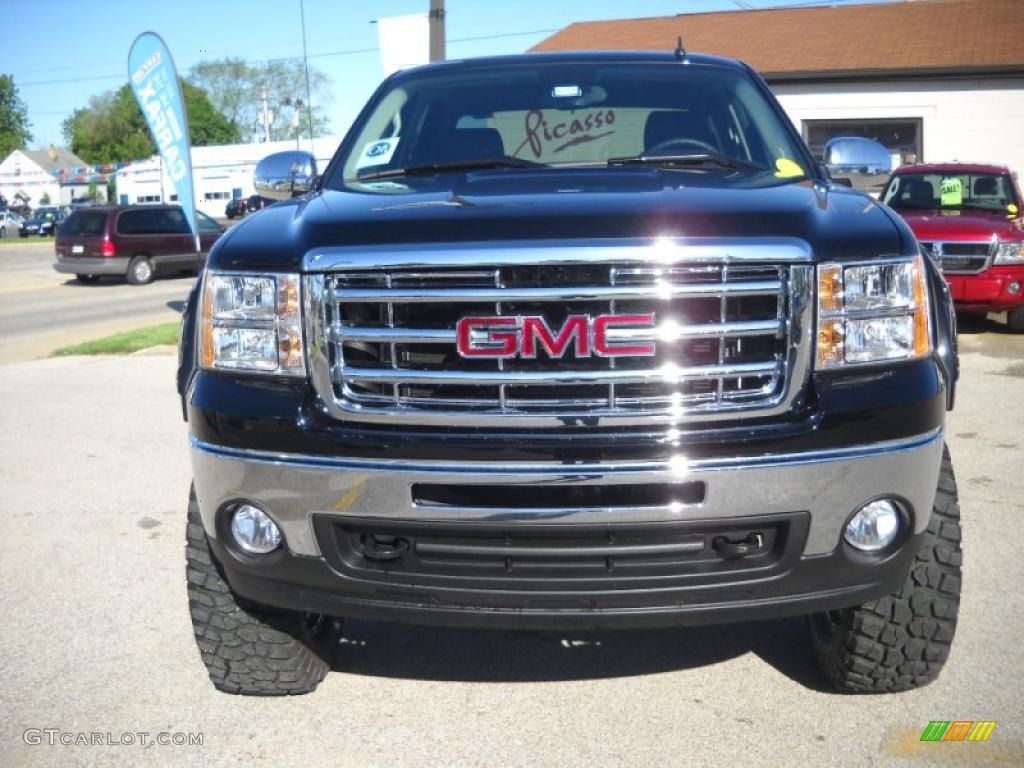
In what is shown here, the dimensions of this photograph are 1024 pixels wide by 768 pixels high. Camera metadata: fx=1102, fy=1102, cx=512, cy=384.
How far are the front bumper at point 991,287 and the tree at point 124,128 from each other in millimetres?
96642

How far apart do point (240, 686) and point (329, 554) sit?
0.79 meters

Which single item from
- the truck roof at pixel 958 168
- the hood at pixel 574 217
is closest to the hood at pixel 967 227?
the truck roof at pixel 958 168

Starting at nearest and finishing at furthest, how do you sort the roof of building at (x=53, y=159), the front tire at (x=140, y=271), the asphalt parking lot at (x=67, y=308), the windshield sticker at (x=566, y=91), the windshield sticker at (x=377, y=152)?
the windshield sticker at (x=377, y=152)
the windshield sticker at (x=566, y=91)
the asphalt parking lot at (x=67, y=308)
the front tire at (x=140, y=271)
the roof of building at (x=53, y=159)

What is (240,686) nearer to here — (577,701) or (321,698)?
(321,698)

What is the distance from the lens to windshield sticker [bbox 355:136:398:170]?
4.09 metres

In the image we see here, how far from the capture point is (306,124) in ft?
326

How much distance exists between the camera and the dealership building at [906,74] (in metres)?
21.4

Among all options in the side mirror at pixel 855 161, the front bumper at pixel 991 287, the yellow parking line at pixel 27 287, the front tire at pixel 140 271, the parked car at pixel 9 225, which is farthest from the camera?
the parked car at pixel 9 225

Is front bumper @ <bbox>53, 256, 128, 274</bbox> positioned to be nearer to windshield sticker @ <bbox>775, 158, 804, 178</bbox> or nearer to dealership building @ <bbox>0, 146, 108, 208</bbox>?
windshield sticker @ <bbox>775, 158, 804, 178</bbox>

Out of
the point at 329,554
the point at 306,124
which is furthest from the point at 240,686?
the point at 306,124

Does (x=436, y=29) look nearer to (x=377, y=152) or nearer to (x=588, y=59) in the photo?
(x=588, y=59)

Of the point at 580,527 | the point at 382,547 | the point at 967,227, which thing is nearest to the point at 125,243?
the point at 967,227

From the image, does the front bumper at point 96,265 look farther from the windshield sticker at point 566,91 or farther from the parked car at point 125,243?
the windshield sticker at point 566,91

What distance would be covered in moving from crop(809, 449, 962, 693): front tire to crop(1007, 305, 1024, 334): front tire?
8711 millimetres
